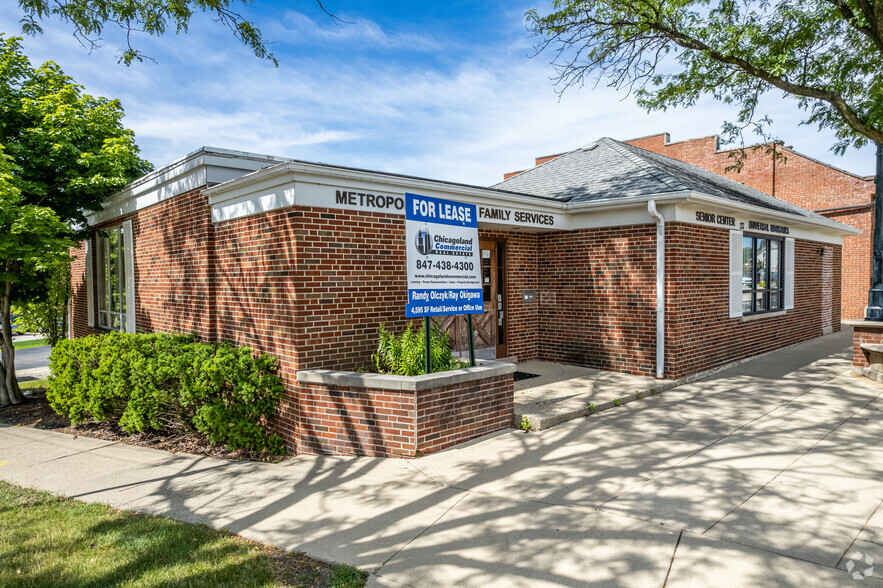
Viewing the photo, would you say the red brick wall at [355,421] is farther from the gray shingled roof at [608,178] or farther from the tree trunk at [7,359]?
the tree trunk at [7,359]

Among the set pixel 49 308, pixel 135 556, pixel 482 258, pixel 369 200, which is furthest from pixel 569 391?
pixel 49 308

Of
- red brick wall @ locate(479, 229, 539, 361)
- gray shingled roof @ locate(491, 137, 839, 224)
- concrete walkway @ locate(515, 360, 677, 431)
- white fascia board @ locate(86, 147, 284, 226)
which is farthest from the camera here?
red brick wall @ locate(479, 229, 539, 361)

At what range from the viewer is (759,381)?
9062 mm

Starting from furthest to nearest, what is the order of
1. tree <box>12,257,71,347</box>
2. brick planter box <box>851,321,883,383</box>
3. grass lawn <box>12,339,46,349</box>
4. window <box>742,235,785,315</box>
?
1. grass lawn <box>12,339,46,349</box>
2. tree <box>12,257,71,347</box>
3. window <box>742,235,785,315</box>
4. brick planter box <box>851,321,883,383</box>

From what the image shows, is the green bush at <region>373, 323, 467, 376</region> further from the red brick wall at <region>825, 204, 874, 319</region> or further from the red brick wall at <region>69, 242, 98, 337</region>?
the red brick wall at <region>825, 204, 874, 319</region>

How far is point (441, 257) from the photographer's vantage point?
6246 millimetres

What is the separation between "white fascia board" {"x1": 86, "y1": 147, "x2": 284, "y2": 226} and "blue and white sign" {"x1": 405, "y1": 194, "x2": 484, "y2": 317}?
3.48 meters

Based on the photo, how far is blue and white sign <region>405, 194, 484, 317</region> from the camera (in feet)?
19.5

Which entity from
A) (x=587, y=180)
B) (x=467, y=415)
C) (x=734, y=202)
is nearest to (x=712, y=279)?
(x=734, y=202)

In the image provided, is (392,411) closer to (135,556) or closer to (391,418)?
(391,418)

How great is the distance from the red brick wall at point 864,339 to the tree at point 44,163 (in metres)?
14.1

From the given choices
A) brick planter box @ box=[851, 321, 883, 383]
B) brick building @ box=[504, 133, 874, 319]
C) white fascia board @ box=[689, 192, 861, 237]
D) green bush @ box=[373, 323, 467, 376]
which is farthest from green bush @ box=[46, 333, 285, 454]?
brick building @ box=[504, 133, 874, 319]

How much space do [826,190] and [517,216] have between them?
61.9ft

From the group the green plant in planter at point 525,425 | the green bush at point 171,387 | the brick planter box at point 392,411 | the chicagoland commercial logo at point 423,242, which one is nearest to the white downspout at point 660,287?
the green plant in planter at point 525,425
